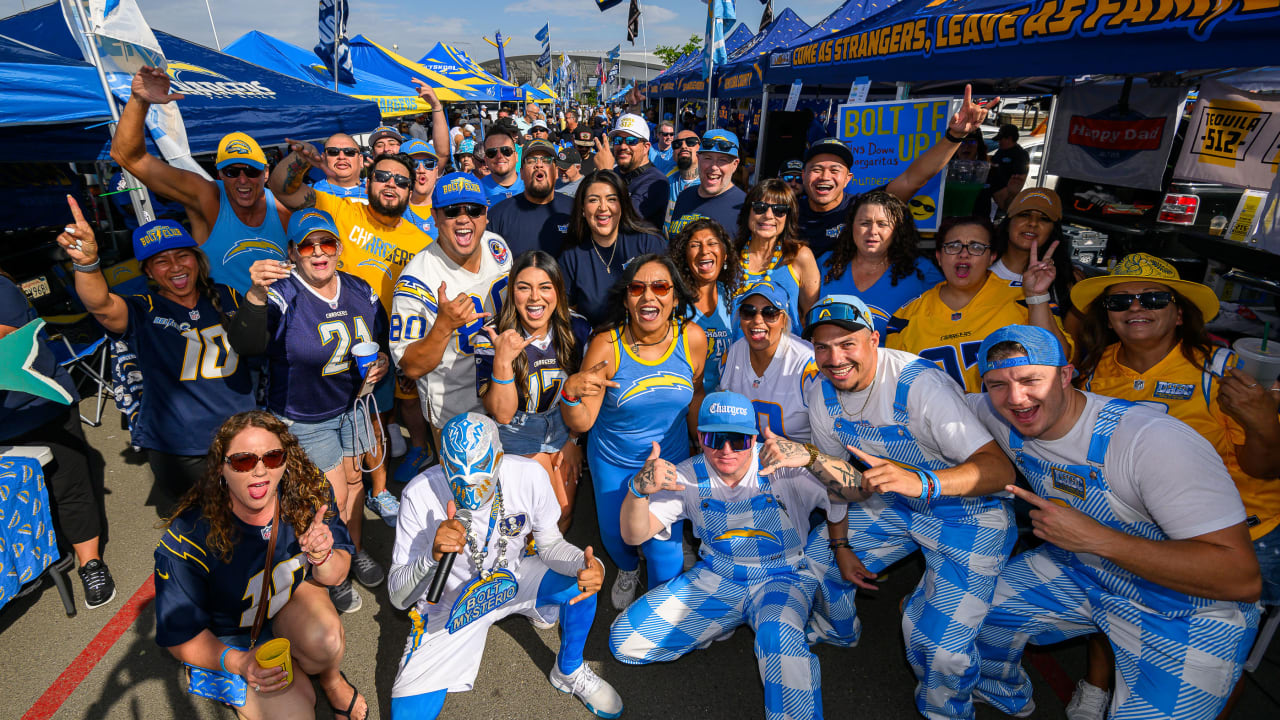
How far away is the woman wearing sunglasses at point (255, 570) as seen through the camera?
239 cm

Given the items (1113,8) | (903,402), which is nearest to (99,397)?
(903,402)

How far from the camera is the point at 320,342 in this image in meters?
3.30

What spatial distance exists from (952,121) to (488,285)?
3352 millimetres

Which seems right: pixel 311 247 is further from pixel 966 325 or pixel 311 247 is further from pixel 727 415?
pixel 966 325

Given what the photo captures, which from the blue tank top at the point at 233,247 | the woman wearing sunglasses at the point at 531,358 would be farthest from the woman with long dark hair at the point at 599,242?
the blue tank top at the point at 233,247

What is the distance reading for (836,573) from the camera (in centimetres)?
311

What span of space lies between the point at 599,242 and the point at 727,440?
6.61ft

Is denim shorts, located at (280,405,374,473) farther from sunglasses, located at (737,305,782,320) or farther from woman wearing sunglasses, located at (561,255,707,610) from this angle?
sunglasses, located at (737,305,782,320)

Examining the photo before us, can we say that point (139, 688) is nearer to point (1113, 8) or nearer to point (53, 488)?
point (53, 488)

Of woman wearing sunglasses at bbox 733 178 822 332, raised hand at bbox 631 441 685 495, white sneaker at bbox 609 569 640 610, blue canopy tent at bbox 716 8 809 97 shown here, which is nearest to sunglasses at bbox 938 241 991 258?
woman wearing sunglasses at bbox 733 178 822 332

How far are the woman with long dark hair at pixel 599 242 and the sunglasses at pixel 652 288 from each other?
86 centimetres

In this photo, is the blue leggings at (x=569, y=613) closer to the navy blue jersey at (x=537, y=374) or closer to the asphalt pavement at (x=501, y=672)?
the asphalt pavement at (x=501, y=672)

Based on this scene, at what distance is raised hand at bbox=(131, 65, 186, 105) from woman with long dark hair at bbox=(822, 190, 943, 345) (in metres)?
4.42

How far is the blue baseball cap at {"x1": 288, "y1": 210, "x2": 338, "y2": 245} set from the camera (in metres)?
3.20
